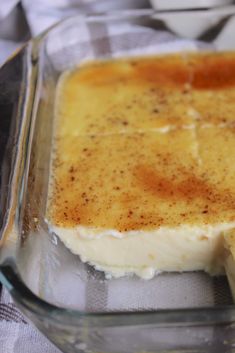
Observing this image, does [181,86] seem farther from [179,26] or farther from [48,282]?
[48,282]

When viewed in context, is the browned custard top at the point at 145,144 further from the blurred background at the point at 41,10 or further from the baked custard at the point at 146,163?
the blurred background at the point at 41,10

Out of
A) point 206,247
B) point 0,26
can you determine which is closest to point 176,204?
point 206,247

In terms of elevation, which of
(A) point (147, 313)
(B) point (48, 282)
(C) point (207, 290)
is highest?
(A) point (147, 313)

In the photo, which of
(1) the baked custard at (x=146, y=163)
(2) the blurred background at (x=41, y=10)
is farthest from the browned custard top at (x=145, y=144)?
(2) the blurred background at (x=41, y=10)

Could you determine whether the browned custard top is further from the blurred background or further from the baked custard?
the blurred background

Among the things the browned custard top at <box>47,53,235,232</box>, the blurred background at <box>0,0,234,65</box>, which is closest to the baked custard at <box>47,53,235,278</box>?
the browned custard top at <box>47,53,235,232</box>

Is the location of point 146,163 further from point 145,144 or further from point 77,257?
point 77,257
